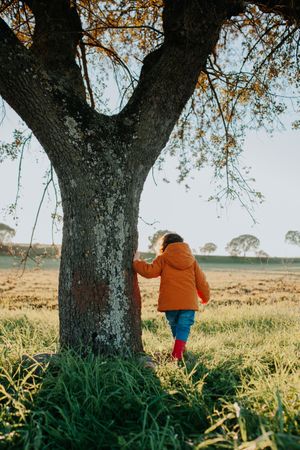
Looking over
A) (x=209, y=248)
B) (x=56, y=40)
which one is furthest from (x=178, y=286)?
(x=209, y=248)

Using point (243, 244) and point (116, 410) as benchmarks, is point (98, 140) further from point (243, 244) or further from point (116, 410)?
point (243, 244)

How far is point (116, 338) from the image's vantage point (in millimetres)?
5516

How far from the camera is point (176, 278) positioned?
6.45m

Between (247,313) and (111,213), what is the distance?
21.8 ft

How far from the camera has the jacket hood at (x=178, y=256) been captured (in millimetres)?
6477

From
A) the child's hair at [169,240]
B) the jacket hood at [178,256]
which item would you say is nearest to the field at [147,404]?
the jacket hood at [178,256]

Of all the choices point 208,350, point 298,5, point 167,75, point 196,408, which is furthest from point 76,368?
point 298,5

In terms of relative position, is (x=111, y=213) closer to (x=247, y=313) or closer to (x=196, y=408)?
(x=196, y=408)

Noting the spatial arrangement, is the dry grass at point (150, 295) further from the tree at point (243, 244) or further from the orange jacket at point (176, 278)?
the tree at point (243, 244)

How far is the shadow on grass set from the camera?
3363 millimetres

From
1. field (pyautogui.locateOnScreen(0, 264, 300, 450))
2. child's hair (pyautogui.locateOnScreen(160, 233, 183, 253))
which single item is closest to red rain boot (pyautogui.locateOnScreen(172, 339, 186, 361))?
field (pyautogui.locateOnScreen(0, 264, 300, 450))

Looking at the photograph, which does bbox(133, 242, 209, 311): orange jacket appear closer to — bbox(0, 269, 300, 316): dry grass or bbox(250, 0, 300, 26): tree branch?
bbox(250, 0, 300, 26): tree branch

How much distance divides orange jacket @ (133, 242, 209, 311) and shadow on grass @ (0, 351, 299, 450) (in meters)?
1.47

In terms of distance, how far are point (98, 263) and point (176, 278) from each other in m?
1.44
